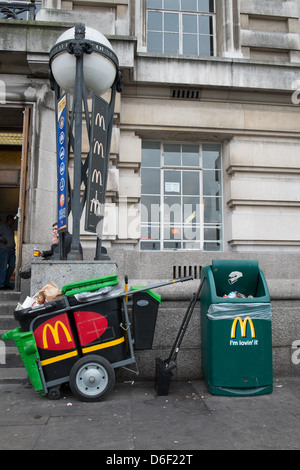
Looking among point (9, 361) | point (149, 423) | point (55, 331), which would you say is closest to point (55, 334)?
point (55, 331)

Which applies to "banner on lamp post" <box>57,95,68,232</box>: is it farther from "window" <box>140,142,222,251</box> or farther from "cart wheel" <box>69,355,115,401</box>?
"window" <box>140,142,222,251</box>

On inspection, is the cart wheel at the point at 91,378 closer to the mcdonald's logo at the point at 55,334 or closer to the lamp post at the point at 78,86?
the mcdonald's logo at the point at 55,334

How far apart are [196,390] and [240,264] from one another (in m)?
1.68

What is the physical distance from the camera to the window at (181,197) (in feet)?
28.6

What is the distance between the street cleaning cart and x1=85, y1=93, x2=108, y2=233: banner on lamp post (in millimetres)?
1101

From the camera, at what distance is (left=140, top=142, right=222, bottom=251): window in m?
8.71

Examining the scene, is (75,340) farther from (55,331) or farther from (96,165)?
(96,165)

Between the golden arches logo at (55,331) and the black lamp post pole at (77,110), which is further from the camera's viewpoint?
the black lamp post pole at (77,110)

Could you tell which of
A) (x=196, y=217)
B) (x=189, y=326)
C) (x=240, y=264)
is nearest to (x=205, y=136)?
(x=196, y=217)

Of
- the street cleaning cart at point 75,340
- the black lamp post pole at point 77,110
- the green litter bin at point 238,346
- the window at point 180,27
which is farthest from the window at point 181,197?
the street cleaning cart at point 75,340

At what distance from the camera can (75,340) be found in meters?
4.12

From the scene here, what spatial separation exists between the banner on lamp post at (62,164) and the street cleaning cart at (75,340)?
3.85 feet

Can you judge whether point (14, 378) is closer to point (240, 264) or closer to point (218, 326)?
point (218, 326)

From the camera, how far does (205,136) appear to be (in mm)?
8719
